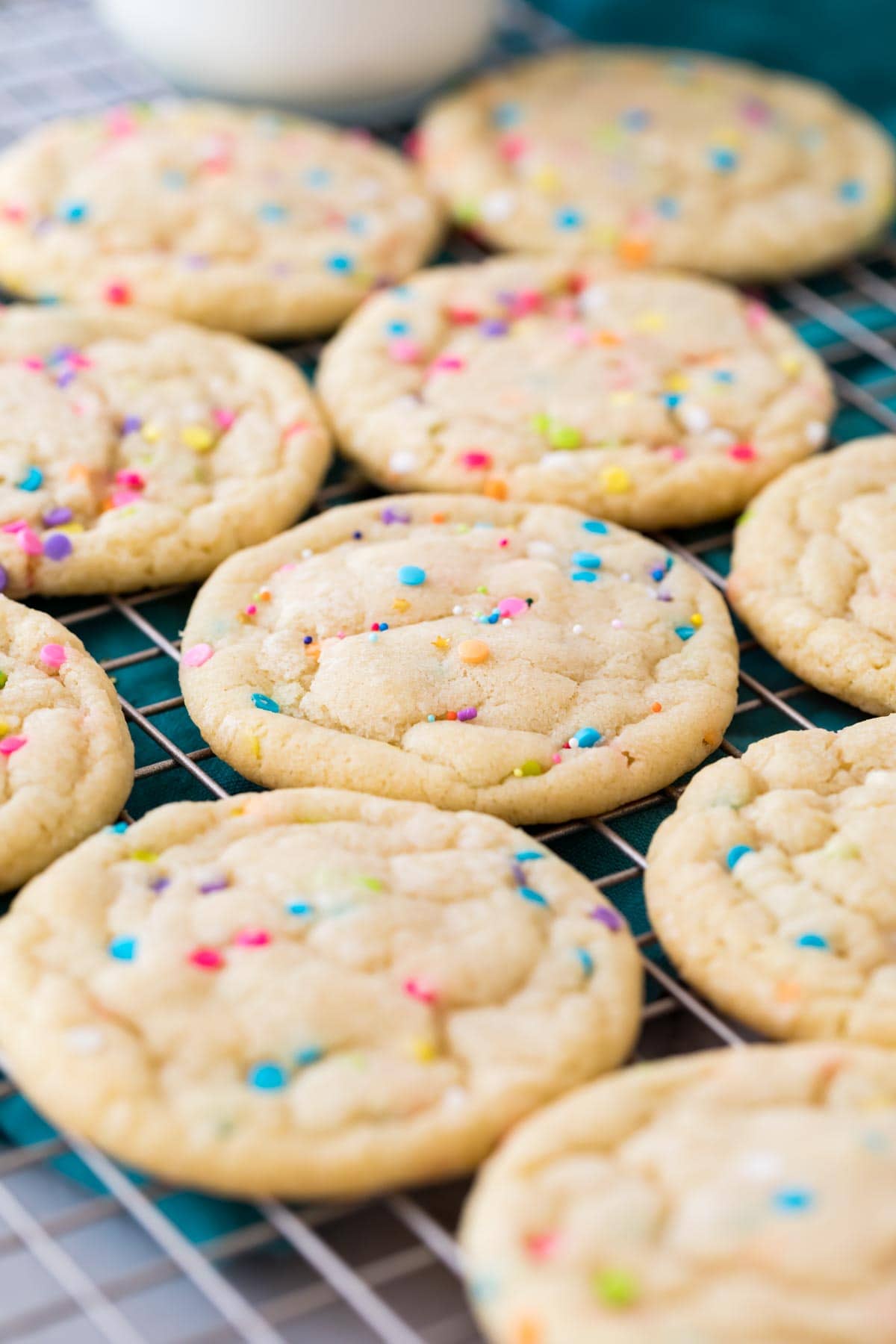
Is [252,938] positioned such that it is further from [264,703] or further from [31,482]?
[31,482]

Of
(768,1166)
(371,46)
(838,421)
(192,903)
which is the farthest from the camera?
(371,46)

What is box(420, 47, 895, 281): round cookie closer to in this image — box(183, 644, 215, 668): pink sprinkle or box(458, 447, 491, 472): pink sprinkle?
box(458, 447, 491, 472): pink sprinkle

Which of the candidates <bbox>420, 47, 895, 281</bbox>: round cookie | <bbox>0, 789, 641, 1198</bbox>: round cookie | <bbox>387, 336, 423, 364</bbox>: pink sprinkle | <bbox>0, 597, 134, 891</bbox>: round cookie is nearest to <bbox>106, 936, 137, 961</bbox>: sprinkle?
<bbox>0, 789, 641, 1198</bbox>: round cookie

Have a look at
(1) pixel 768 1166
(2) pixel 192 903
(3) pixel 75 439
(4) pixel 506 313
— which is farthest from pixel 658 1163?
(4) pixel 506 313

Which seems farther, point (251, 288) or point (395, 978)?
point (251, 288)

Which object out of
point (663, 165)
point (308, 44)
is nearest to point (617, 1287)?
point (663, 165)

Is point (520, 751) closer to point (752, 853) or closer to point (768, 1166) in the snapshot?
point (752, 853)

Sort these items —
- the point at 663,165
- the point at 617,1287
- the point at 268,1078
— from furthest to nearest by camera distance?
the point at 663,165
the point at 268,1078
the point at 617,1287
